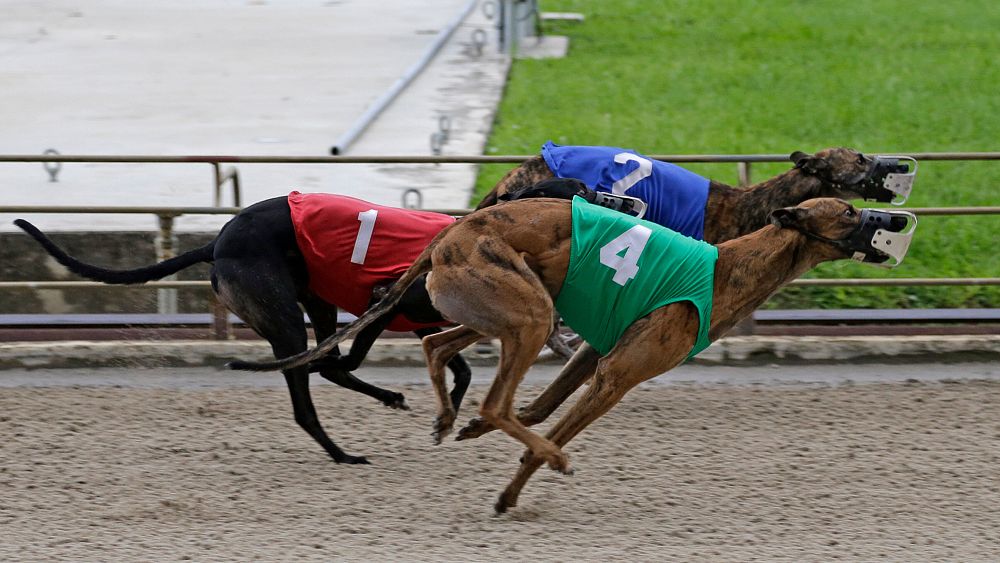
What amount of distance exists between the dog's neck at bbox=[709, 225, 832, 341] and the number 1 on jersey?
146 cm

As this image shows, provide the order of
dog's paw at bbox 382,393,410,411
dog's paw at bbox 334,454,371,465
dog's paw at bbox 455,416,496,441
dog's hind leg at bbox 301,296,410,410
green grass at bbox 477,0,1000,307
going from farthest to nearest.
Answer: green grass at bbox 477,0,1000,307, dog's paw at bbox 382,393,410,411, dog's hind leg at bbox 301,296,410,410, dog's paw at bbox 334,454,371,465, dog's paw at bbox 455,416,496,441

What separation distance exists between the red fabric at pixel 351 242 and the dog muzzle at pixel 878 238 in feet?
5.49

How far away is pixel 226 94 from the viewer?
14461 mm

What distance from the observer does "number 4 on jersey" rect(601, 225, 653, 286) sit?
4797 mm

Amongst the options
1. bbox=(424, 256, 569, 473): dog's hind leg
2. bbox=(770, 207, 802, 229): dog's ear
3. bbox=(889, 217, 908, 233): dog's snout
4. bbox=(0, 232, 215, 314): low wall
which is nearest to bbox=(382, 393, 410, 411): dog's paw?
bbox=(424, 256, 569, 473): dog's hind leg

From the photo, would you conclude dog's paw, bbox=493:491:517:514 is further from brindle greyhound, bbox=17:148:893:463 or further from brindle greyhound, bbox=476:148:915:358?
brindle greyhound, bbox=476:148:915:358

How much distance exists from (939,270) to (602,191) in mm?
3406

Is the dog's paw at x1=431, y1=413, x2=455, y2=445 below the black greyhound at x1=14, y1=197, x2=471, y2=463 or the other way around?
below

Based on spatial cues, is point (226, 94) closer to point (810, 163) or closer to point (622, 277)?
point (810, 163)

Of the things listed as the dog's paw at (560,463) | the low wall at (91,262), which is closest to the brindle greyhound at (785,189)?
the dog's paw at (560,463)

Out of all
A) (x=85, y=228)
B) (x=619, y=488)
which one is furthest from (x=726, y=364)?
(x=85, y=228)

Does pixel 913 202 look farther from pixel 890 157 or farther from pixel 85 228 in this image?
pixel 85 228

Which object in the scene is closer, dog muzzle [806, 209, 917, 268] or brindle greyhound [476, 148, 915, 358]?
dog muzzle [806, 209, 917, 268]

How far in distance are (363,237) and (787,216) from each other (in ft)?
5.71
